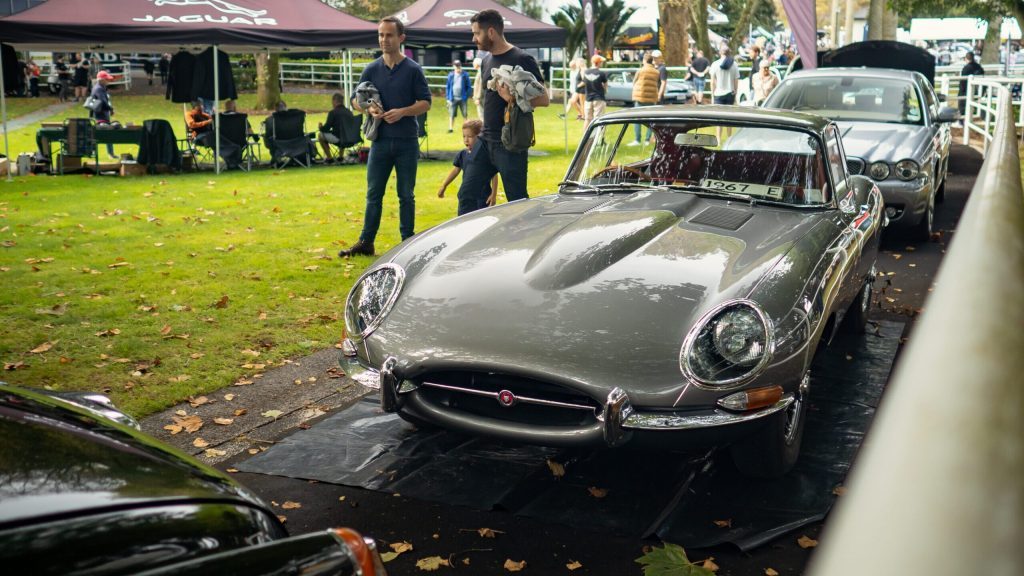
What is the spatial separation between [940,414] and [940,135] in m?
10.7

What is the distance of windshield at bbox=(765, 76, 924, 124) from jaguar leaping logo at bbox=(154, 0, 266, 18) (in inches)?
341

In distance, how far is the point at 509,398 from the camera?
12.7 feet

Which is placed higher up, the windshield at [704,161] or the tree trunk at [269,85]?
the tree trunk at [269,85]

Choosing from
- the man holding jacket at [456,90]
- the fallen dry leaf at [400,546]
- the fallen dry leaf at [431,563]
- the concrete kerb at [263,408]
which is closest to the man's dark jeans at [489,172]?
the concrete kerb at [263,408]

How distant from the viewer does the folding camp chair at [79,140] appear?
15578 millimetres

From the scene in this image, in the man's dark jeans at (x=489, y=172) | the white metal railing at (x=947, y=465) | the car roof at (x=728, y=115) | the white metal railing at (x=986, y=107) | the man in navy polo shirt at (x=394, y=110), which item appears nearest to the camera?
the white metal railing at (x=947, y=465)

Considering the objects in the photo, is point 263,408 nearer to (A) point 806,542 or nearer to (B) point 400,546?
(B) point 400,546

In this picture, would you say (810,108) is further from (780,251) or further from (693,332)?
(693,332)

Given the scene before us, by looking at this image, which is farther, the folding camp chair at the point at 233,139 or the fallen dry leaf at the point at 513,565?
the folding camp chair at the point at 233,139

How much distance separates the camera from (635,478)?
4.21 metres

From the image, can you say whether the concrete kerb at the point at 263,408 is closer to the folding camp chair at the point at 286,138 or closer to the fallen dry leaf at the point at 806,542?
the fallen dry leaf at the point at 806,542

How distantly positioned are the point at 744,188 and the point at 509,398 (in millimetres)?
2178

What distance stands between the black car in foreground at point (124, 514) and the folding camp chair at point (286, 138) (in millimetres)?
14893

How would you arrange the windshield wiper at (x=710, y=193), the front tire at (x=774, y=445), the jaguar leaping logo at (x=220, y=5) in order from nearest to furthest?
the front tire at (x=774, y=445) < the windshield wiper at (x=710, y=193) < the jaguar leaping logo at (x=220, y=5)
